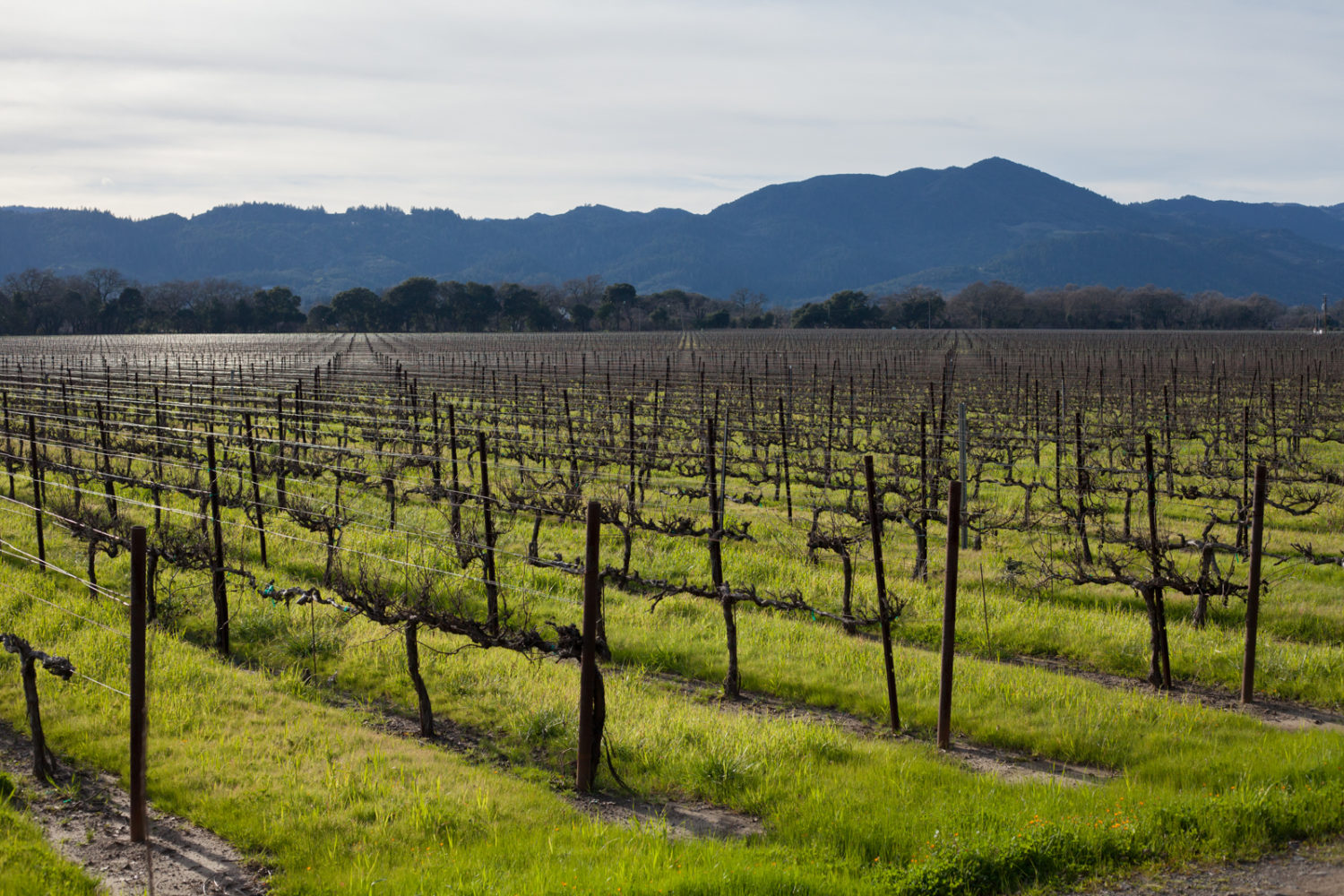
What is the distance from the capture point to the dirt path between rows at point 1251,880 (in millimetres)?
5012

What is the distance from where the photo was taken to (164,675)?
8203 millimetres

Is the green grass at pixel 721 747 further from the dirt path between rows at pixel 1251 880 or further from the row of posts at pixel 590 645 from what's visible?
the row of posts at pixel 590 645

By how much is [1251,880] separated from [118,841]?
20.8 feet

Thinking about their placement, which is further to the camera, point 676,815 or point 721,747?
point 721,747

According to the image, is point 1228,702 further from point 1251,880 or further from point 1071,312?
point 1071,312

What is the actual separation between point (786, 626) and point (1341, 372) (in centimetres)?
4503

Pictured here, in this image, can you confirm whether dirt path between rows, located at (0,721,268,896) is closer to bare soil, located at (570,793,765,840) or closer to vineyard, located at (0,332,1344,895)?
vineyard, located at (0,332,1344,895)

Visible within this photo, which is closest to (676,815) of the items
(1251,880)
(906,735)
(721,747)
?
(721,747)

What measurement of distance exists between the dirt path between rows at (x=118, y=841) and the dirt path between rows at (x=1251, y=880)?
459 centimetres

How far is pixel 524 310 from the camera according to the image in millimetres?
106875

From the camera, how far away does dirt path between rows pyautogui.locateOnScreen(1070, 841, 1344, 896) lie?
16.4ft

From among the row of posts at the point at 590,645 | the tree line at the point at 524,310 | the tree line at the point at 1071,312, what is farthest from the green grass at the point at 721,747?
the tree line at the point at 1071,312

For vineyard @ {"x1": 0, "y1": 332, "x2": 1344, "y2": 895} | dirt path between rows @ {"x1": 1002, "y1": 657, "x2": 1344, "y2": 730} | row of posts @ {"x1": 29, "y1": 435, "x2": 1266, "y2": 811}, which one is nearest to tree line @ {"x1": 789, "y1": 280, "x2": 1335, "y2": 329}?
vineyard @ {"x1": 0, "y1": 332, "x2": 1344, "y2": 895}

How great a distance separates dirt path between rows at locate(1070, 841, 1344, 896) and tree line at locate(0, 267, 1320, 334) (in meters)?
104
